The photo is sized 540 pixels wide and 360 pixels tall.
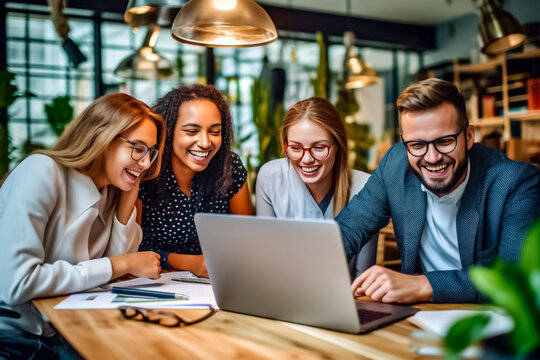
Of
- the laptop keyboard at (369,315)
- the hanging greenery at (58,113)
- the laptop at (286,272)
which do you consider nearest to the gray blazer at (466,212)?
the laptop keyboard at (369,315)

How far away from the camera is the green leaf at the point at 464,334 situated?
54 centimetres

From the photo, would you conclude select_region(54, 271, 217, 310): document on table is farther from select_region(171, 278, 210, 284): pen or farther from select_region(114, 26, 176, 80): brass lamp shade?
select_region(114, 26, 176, 80): brass lamp shade

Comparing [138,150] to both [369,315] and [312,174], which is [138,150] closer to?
[312,174]

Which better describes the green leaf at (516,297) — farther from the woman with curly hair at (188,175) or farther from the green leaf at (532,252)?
the woman with curly hair at (188,175)

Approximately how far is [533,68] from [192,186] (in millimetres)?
5258

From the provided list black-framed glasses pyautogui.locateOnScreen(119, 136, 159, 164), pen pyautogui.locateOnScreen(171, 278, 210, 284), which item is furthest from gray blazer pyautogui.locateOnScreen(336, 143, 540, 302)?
black-framed glasses pyautogui.locateOnScreen(119, 136, 159, 164)

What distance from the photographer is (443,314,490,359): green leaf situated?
538 mm

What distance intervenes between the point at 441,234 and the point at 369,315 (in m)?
0.67

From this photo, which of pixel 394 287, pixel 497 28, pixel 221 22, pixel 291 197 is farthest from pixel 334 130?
pixel 497 28

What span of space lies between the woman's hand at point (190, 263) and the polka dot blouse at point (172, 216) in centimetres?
29

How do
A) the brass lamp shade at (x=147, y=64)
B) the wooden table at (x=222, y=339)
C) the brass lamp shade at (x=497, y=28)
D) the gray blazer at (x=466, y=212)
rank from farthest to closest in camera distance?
the brass lamp shade at (x=147, y=64) < the brass lamp shade at (x=497, y=28) < the gray blazer at (x=466, y=212) < the wooden table at (x=222, y=339)

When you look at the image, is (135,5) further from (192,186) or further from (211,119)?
(192,186)

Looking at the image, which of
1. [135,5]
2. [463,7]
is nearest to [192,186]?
[135,5]

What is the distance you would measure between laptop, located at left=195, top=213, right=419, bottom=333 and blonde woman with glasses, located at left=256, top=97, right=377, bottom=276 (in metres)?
0.85
